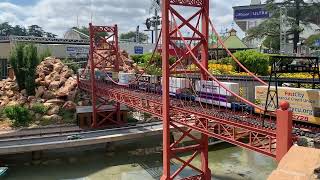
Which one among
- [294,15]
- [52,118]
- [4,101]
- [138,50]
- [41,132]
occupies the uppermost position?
[294,15]

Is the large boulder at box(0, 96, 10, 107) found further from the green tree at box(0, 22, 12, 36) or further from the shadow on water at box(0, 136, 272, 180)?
the green tree at box(0, 22, 12, 36)

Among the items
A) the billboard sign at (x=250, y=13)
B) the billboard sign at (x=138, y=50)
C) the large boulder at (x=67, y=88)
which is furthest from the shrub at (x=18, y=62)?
→ the billboard sign at (x=250, y=13)

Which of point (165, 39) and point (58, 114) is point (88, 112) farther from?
point (165, 39)

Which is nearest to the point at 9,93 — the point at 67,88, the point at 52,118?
the point at 67,88

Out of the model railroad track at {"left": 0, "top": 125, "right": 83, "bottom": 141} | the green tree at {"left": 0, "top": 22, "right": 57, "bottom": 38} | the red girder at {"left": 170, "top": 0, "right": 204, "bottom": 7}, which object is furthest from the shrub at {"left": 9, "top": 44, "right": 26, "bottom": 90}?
the green tree at {"left": 0, "top": 22, "right": 57, "bottom": 38}

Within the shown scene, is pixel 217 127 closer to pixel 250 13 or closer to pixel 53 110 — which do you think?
pixel 53 110

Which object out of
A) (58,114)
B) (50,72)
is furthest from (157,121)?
(50,72)

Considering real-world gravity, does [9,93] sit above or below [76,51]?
below

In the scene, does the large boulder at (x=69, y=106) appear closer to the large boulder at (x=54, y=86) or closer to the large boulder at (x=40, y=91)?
the large boulder at (x=54, y=86)

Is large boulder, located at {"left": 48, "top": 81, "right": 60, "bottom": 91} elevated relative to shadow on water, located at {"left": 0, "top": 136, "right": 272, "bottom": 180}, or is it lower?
elevated
